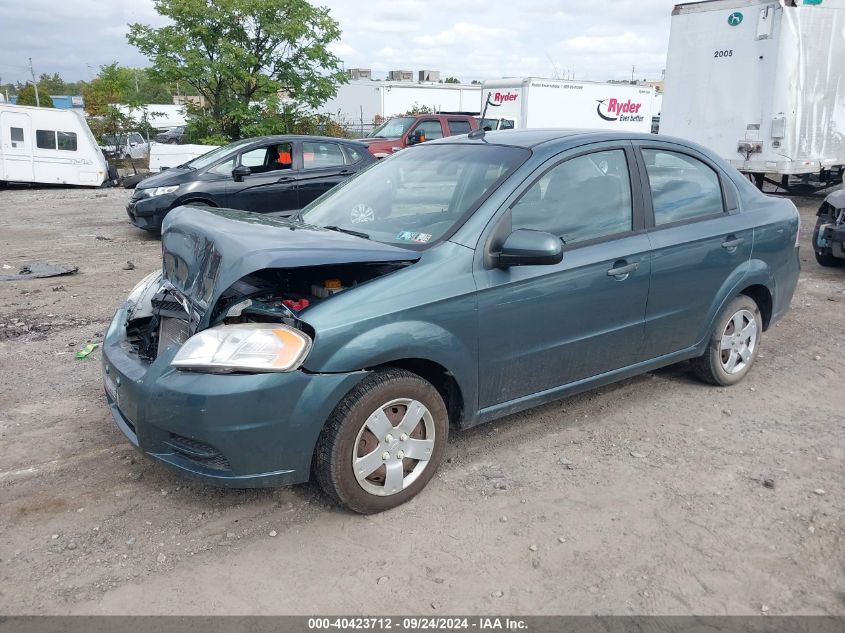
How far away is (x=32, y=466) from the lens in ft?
12.5

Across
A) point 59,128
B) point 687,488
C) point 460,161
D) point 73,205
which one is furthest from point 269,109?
point 687,488

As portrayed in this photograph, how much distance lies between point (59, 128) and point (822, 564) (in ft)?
66.2

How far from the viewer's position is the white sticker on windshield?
142 inches

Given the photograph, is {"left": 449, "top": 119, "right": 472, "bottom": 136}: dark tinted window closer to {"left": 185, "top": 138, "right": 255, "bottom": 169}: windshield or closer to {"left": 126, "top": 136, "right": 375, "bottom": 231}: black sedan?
{"left": 126, "top": 136, "right": 375, "bottom": 231}: black sedan

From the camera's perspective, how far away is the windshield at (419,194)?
371 cm

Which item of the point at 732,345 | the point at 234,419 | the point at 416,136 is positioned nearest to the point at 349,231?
the point at 234,419

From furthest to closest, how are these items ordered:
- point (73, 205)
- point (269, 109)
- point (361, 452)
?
1. point (269, 109)
2. point (73, 205)
3. point (361, 452)

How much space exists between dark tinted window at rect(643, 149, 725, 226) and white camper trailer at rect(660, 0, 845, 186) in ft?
28.9

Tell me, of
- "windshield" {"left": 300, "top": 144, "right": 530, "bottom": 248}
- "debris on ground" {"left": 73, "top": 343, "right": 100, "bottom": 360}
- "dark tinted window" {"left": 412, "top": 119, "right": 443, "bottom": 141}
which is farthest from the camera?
"dark tinted window" {"left": 412, "top": 119, "right": 443, "bottom": 141}

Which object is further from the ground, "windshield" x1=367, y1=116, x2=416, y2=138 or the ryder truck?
the ryder truck

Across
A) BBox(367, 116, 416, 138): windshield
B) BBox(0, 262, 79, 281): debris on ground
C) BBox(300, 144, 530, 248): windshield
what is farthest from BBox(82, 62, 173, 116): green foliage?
BBox(300, 144, 530, 248): windshield

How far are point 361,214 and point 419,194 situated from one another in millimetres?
365

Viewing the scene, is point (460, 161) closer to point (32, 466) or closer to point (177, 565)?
point (177, 565)

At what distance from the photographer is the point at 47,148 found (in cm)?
1875
